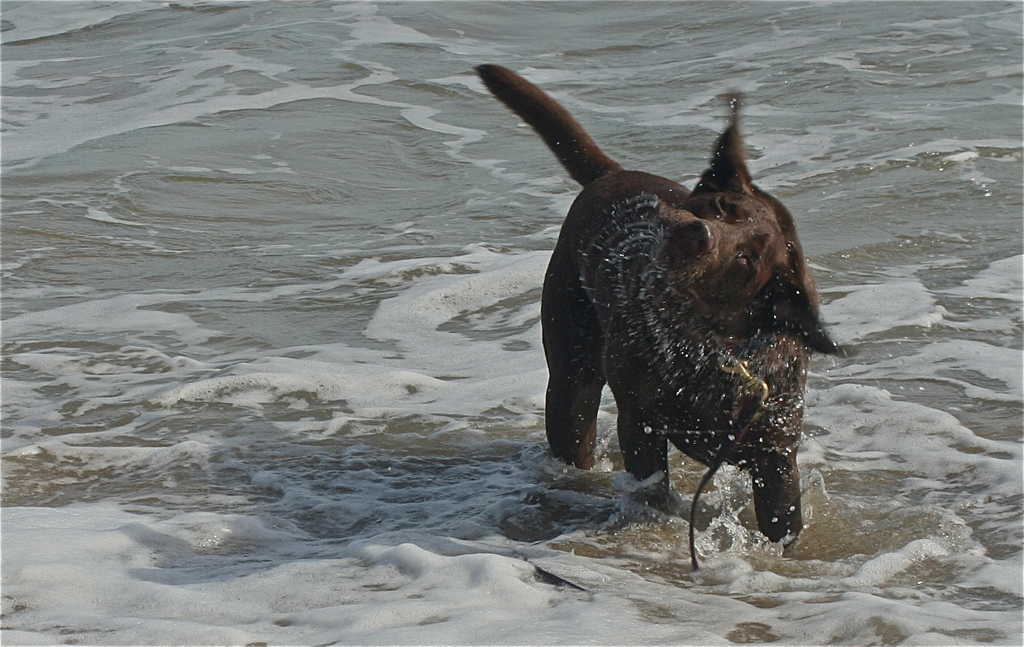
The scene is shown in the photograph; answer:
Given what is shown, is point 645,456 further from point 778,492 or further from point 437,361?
point 437,361

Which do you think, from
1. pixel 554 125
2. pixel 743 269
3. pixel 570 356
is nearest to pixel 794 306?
pixel 743 269

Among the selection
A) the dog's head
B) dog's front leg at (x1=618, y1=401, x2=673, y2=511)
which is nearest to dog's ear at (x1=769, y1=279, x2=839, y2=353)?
the dog's head

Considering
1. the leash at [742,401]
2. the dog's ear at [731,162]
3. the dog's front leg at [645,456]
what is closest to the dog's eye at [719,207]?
the dog's ear at [731,162]

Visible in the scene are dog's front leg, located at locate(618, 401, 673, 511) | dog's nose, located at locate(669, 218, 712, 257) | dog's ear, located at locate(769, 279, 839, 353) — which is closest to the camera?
dog's nose, located at locate(669, 218, 712, 257)

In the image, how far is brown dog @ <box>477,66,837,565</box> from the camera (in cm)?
366

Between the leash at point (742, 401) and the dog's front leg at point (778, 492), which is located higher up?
the leash at point (742, 401)

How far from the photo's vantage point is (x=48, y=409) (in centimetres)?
530

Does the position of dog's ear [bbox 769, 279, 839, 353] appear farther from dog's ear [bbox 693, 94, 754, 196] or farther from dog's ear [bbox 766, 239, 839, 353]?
A: dog's ear [bbox 693, 94, 754, 196]

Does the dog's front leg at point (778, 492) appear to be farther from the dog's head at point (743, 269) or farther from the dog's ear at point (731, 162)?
the dog's ear at point (731, 162)

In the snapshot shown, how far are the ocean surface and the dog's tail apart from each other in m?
1.18

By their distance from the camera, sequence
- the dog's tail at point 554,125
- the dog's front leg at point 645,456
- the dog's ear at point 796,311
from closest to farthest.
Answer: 1. the dog's ear at point 796,311
2. the dog's front leg at point 645,456
3. the dog's tail at point 554,125

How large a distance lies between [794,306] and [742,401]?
1.16 ft

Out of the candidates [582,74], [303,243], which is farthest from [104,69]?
[303,243]

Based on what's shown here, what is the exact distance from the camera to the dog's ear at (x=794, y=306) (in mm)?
3658
